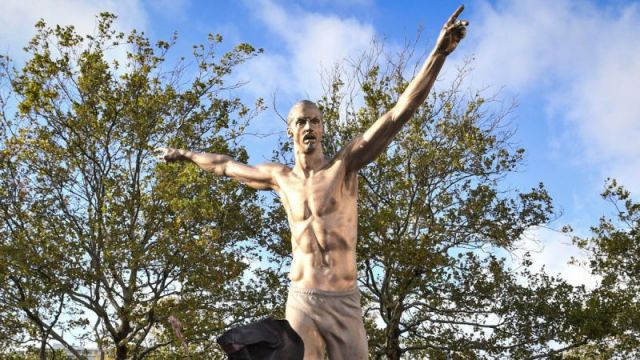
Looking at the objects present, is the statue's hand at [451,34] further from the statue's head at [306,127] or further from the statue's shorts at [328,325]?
the statue's shorts at [328,325]

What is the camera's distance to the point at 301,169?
15.0ft

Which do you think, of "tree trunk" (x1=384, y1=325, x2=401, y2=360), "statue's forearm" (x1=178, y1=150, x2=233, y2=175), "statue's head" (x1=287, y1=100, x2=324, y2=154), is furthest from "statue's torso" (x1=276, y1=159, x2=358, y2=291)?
"tree trunk" (x1=384, y1=325, x2=401, y2=360)

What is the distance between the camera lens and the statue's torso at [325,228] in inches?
165

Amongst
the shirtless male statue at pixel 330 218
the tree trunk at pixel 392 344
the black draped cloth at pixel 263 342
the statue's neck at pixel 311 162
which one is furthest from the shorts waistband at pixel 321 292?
the tree trunk at pixel 392 344

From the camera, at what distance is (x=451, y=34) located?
407 cm

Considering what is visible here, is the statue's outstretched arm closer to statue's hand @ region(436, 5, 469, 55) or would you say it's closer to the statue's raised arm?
the statue's raised arm

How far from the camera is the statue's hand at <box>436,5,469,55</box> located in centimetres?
406

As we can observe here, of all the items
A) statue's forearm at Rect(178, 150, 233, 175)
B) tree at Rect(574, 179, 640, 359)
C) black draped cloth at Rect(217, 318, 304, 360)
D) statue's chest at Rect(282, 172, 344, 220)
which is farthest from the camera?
tree at Rect(574, 179, 640, 359)

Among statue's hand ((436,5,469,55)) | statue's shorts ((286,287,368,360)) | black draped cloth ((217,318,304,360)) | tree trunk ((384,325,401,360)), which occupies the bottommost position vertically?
black draped cloth ((217,318,304,360))

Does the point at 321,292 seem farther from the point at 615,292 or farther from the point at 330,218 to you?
the point at 615,292

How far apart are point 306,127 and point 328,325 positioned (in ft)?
4.22

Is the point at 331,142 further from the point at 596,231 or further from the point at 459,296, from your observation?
the point at 596,231

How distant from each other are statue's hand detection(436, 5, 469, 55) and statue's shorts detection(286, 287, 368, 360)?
1.59 metres

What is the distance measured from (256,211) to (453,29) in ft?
40.8
